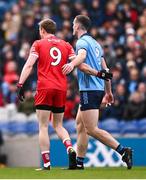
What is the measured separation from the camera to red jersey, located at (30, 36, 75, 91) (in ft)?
42.9

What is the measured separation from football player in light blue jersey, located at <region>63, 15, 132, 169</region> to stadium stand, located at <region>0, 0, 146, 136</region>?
15.7ft

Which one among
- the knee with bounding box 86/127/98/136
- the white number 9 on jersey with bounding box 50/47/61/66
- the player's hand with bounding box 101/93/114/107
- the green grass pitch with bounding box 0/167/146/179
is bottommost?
the green grass pitch with bounding box 0/167/146/179

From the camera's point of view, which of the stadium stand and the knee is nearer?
the knee

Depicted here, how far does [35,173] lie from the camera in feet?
41.4

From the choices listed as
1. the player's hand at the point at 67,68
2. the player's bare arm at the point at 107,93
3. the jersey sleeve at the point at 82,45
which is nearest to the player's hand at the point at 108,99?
the player's bare arm at the point at 107,93

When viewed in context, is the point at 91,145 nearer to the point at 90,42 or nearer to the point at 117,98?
the point at 117,98

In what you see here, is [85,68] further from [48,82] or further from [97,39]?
[97,39]

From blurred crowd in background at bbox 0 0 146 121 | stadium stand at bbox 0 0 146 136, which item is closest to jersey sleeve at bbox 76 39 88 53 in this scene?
stadium stand at bbox 0 0 146 136

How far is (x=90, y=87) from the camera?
13211 millimetres

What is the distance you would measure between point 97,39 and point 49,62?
851 centimetres

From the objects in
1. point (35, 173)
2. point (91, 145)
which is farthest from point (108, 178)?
point (91, 145)

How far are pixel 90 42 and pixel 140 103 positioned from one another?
5460 mm

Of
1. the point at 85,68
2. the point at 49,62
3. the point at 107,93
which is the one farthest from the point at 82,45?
the point at 107,93

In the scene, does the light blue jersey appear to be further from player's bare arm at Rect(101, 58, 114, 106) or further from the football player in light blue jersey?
player's bare arm at Rect(101, 58, 114, 106)
